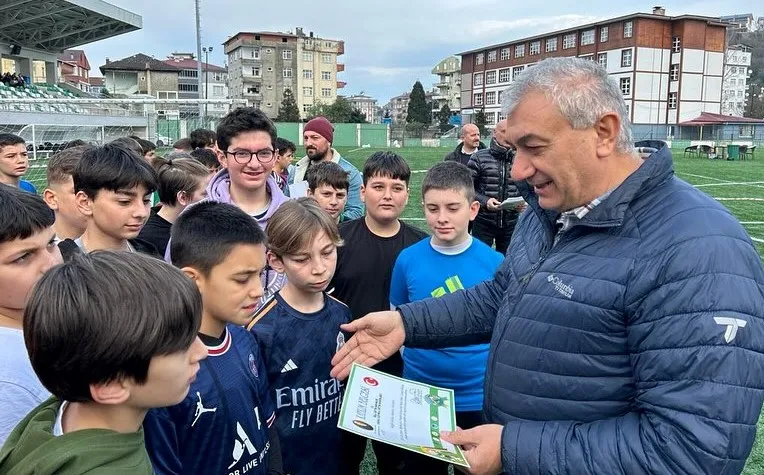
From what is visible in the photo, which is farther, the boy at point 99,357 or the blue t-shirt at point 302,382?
the blue t-shirt at point 302,382

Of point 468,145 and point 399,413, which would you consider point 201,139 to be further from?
point 399,413

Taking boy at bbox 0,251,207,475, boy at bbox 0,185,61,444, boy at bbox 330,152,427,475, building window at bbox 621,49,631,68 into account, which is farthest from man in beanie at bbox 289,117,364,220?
building window at bbox 621,49,631,68

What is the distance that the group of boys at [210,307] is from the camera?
1479 mm

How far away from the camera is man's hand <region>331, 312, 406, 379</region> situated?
2535 millimetres

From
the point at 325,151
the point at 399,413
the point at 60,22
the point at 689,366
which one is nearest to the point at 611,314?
the point at 689,366

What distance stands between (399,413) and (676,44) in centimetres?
7450

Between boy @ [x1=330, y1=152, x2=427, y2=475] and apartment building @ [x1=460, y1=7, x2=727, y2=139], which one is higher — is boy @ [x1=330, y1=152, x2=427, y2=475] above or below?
below

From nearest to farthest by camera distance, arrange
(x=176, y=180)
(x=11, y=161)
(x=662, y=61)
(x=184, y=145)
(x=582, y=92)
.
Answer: (x=582, y=92) < (x=176, y=180) < (x=11, y=161) < (x=184, y=145) < (x=662, y=61)

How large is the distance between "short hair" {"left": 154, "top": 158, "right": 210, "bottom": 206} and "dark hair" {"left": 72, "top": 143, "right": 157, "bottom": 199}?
849 millimetres

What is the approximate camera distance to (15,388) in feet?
5.93

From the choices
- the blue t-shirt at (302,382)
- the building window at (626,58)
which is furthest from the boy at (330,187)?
the building window at (626,58)

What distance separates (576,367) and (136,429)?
1305mm

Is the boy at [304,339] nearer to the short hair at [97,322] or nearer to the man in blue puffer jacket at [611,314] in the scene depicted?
the man in blue puffer jacket at [611,314]

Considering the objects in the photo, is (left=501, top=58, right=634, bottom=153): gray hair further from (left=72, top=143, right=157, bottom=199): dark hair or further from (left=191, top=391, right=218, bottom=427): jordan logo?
(left=72, top=143, right=157, bottom=199): dark hair
